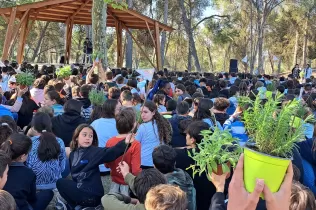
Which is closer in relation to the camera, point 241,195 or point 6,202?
point 241,195

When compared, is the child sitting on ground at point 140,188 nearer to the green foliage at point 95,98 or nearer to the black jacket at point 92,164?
the black jacket at point 92,164

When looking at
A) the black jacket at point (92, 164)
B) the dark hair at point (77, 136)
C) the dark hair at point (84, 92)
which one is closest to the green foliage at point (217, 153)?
the black jacket at point (92, 164)

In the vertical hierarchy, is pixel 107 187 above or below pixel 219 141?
below

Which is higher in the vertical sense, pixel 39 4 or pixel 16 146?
pixel 39 4

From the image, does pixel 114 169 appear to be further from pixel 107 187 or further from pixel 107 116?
pixel 107 116

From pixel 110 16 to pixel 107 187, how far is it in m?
20.7

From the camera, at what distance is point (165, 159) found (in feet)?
12.0

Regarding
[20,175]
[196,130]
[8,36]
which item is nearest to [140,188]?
[196,130]

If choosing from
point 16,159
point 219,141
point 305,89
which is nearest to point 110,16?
point 305,89

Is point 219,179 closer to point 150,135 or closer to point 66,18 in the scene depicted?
point 150,135

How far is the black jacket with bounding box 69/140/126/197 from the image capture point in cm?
398

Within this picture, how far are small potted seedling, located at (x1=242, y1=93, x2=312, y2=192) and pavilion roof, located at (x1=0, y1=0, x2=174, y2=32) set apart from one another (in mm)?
19341

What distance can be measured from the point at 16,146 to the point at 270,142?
282cm

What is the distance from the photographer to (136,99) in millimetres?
7164
